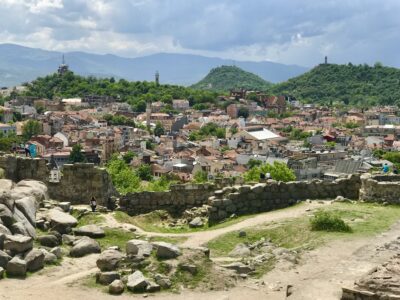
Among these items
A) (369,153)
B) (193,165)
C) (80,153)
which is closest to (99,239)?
(193,165)

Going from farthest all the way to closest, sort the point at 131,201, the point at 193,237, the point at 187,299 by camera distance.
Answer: the point at 131,201, the point at 193,237, the point at 187,299

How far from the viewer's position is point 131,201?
2145 cm

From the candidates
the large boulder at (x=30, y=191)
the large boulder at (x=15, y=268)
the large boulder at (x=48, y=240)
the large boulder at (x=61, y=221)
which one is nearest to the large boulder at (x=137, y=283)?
the large boulder at (x=15, y=268)

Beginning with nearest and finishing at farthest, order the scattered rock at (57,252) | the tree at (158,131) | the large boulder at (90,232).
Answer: the scattered rock at (57,252) < the large boulder at (90,232) < the tree at (158,131)

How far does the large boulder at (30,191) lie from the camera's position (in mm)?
17553

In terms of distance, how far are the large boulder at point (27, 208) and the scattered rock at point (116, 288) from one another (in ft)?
14.0

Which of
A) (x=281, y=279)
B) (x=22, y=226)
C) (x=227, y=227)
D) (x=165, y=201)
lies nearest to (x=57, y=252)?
(x=22, y=226)

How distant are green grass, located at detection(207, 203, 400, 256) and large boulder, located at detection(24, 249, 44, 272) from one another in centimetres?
424

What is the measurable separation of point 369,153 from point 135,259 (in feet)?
432

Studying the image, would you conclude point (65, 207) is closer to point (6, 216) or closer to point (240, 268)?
point (6, 216)

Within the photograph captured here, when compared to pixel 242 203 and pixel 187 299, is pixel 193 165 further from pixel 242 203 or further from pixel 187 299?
pixel 187 299

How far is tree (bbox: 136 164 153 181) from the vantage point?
357 feet

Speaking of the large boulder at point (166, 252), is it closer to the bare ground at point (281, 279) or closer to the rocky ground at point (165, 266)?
the rocky ground at point (165, 266)

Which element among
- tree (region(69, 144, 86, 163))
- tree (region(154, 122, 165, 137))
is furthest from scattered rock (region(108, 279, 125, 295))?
tree (region(154, 122, 165, 137))
